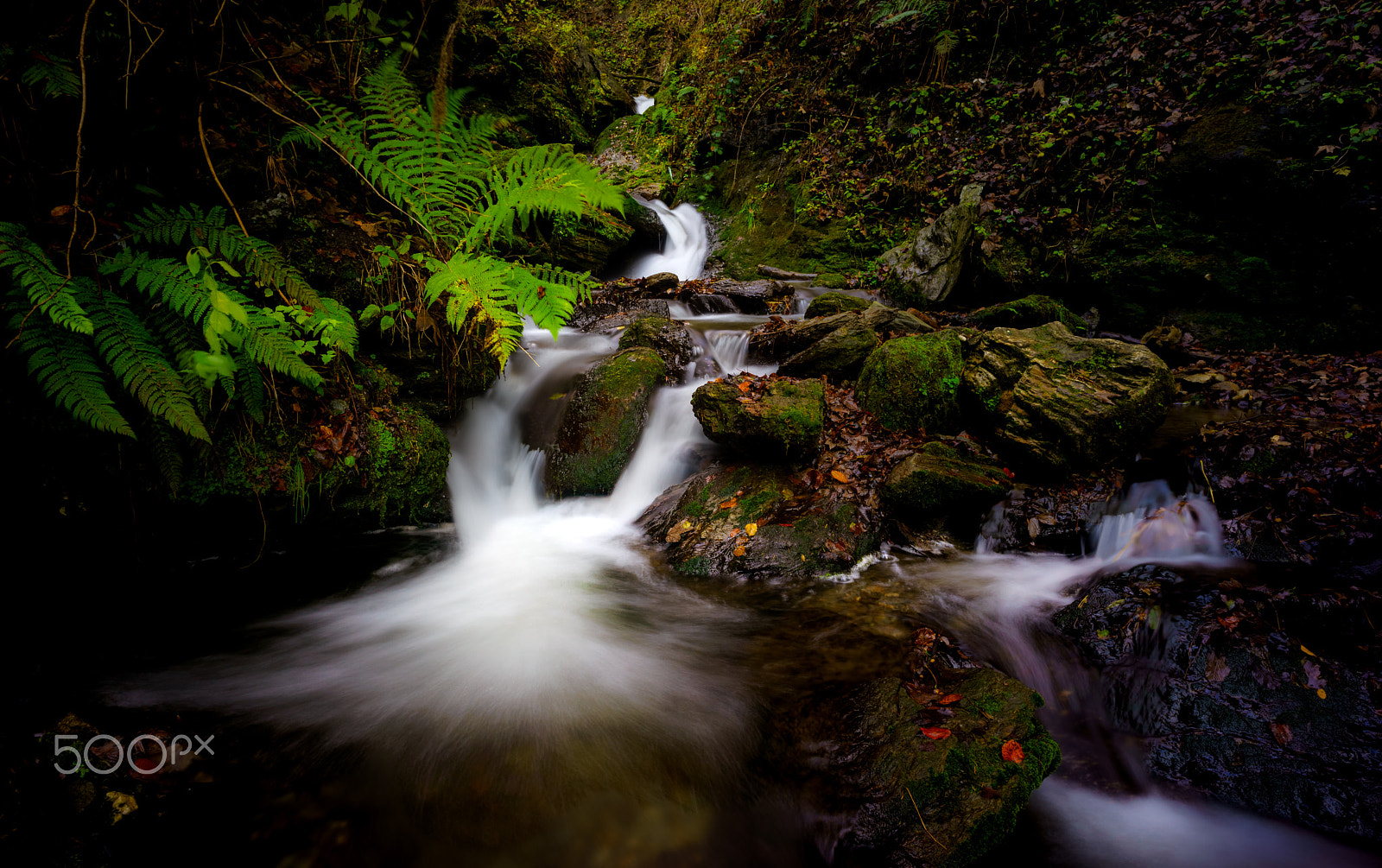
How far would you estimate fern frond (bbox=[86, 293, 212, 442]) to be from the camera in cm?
227

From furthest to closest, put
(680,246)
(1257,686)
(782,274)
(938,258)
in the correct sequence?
(680,246), (782,274), (938,258), (1257,686)

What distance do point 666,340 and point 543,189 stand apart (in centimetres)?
262

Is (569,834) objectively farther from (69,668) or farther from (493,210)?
(493,210)

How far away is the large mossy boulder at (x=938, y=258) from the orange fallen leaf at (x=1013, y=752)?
239 inches

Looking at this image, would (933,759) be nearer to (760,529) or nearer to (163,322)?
(760,529)

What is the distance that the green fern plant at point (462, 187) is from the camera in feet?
9.63

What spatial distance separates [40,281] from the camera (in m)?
2.07

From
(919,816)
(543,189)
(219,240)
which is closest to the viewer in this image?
(919,816)

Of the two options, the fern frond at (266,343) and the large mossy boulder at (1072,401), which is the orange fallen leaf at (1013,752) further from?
the fern frond at (266,343)

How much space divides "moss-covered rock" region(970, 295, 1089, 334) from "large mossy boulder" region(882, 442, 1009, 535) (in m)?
2.86

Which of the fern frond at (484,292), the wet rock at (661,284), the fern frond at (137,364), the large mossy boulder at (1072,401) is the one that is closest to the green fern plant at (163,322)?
the fern frond at (137,364)

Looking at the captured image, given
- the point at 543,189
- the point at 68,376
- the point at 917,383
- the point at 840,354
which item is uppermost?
the point at 543,189

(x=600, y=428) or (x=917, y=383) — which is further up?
(x=917, y=383)

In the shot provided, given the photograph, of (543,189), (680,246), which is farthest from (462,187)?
(680,246)
